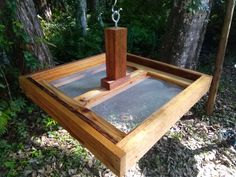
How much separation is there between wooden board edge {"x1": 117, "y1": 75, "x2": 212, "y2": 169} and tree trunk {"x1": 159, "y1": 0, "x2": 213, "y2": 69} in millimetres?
1594

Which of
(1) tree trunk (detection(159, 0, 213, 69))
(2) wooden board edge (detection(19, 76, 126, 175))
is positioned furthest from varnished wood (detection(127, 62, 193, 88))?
(1) tree trunk (detection(159, 0, 213, 69))

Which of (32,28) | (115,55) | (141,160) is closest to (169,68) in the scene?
(115,55)

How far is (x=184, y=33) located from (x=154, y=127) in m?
1.99

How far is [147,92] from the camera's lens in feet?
3.37

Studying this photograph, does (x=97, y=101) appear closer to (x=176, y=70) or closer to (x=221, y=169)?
(x=176, y=70)

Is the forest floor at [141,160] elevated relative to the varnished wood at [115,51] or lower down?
lower down

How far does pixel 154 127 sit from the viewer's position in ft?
2.51

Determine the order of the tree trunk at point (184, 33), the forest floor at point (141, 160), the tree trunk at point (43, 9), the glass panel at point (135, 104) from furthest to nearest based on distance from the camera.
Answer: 1. the tree trunk at point (43, 9)
2. the tree trunk at point (184, 33)
3. the forest floor at point (141, 160)
4. the glass panel at point (135, 104)

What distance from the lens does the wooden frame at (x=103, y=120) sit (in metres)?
0.69

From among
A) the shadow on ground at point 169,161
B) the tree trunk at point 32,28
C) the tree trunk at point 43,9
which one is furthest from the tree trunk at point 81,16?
the shadow on ground at point 169,161

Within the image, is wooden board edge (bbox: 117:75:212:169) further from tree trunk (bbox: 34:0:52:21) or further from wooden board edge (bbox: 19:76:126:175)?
tree trunk (bbox: 34:0:52:21)

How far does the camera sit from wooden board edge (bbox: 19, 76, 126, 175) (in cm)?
66

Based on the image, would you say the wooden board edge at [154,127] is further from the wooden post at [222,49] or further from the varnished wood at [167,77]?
the wooden post at [222,49]

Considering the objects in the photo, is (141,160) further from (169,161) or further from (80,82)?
(80,82)
